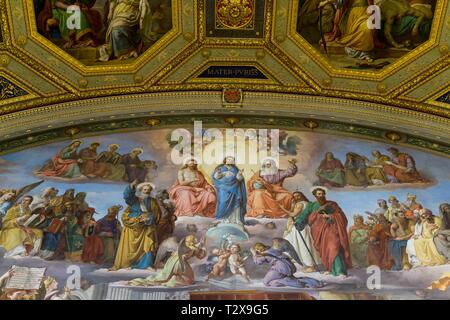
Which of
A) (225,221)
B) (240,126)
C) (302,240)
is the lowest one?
(302,240)

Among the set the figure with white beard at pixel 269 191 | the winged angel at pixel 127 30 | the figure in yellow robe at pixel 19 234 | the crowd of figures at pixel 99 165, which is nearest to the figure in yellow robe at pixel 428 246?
the figure with white beard at pixel 269 191

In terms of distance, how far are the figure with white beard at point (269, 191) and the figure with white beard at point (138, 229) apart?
1.63 metres

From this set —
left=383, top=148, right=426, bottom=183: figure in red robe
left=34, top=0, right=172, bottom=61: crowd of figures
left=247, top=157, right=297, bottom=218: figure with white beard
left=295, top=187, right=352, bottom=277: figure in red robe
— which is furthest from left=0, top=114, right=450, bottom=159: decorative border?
left=295, top=187, right=352, bottom=277: figure in red robe

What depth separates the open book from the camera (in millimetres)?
14492

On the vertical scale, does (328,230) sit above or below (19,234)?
above

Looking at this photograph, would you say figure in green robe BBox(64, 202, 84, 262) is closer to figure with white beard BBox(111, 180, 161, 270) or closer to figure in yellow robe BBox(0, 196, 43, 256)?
figure in yellow robe BBox(0, 196, 43, 256)

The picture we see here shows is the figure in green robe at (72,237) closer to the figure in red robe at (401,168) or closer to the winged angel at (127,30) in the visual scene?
the winged angel at (127,30)

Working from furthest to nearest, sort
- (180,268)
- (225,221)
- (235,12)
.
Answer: (235,12) < (225,221) < (180,268)

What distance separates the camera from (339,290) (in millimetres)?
14633

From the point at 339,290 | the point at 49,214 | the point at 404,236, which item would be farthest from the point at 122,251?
the point at 404,236

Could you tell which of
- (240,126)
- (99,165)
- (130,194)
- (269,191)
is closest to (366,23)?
(240,126)

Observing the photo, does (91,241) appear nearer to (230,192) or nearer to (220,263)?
(220,263)

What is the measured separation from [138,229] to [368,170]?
4.20 metres

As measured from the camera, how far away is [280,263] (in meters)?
15.1
